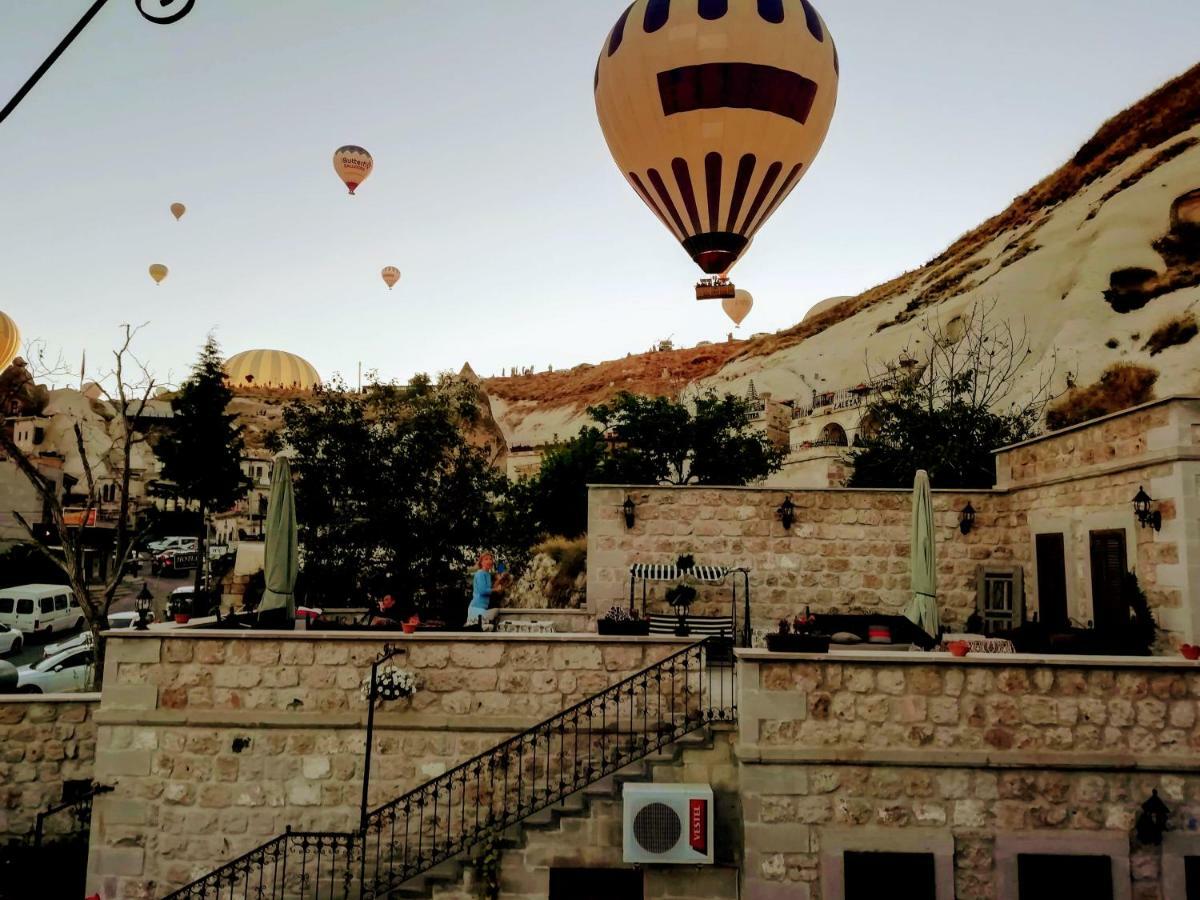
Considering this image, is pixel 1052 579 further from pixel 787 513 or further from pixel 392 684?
pixel 392 684

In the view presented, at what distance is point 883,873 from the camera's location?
805cm

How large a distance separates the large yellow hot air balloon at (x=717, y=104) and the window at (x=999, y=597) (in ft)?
23.1

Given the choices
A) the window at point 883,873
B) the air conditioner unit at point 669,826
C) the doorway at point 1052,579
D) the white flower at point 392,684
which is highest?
the doorway at point 1052,579

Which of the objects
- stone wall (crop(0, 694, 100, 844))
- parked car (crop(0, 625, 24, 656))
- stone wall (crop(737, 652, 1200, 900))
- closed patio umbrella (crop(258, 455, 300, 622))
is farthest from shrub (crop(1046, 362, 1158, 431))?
parked car (crop(0, 625, 24, 656))

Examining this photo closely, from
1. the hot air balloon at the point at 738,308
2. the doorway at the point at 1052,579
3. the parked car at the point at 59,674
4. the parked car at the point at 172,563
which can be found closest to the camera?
the doorway at the point at 1052,579

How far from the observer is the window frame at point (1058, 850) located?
25.7ft

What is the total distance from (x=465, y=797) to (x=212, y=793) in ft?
9.46

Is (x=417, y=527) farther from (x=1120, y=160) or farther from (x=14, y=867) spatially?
(x=1120, y=160)

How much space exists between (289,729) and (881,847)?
21.1 ft

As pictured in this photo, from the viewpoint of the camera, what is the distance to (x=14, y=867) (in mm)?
9672

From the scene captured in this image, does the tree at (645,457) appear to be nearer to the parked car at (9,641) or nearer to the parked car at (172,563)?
the parked car at (9,641)

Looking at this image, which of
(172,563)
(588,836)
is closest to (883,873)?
(588,836)

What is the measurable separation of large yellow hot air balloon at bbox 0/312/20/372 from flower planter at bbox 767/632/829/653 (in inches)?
1128

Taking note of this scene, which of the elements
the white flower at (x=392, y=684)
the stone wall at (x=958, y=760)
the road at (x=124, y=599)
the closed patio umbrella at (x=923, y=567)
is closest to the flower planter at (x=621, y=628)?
the stone wall at (x=958, y=760)
